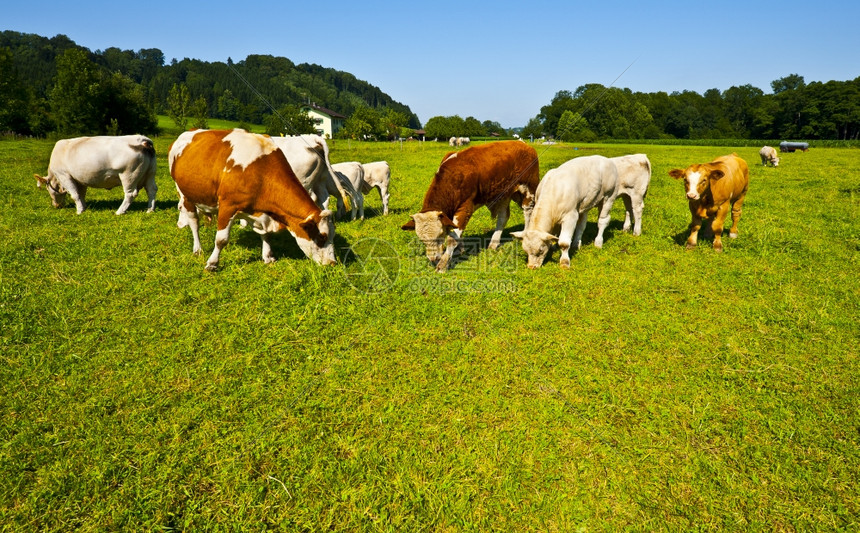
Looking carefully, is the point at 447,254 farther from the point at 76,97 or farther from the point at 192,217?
the point at 76,97

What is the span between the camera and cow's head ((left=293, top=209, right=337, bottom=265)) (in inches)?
284

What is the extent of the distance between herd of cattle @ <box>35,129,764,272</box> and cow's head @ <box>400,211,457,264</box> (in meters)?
0.02

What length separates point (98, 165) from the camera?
432 inches

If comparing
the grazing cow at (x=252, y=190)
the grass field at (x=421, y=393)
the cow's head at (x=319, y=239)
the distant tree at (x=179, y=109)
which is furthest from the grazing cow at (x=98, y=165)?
the distant tree at (x=179, y=109)

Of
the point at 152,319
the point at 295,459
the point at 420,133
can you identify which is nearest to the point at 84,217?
the point at 152,319

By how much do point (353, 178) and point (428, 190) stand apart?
16.2ft

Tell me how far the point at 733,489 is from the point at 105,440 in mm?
5643

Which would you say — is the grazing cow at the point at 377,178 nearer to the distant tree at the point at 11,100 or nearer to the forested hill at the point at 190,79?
the distant tree at the point at 11,100

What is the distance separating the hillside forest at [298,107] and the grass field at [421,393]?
10.7 ft

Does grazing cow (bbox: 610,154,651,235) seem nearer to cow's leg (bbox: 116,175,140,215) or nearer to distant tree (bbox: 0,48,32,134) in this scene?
cow's leg (bbox: 116,175,140,215)

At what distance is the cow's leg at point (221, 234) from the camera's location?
709 cm

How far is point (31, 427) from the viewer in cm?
372

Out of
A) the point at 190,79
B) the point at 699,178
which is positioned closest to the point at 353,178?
the point at 699,178

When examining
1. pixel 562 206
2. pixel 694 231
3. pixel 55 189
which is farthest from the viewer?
pixel 55 189
